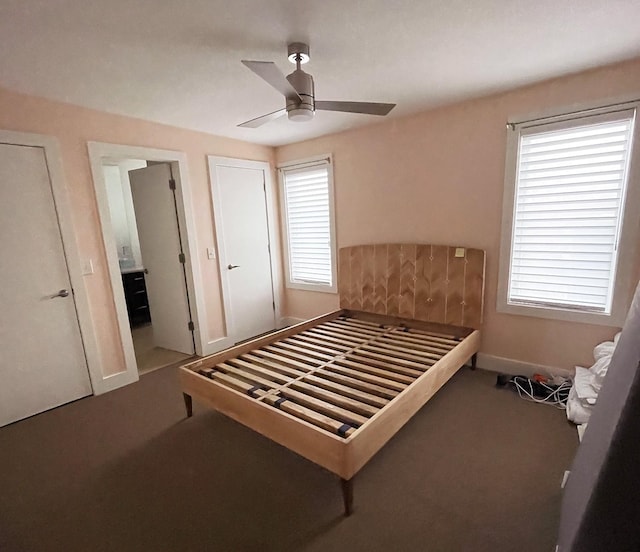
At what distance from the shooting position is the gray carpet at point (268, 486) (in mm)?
1499

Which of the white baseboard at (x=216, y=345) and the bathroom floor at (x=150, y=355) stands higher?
the white baseboard at (x=216, y=345)

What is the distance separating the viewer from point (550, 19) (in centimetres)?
166

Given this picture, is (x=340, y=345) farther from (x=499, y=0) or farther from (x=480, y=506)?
(x=499, y=0)

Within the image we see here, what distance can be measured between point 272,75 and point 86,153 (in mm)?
2043

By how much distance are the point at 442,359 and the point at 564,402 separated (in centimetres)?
101

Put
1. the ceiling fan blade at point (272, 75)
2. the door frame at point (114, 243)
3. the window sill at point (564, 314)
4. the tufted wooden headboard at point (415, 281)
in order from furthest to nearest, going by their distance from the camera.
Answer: the tufted wooden headboard at point (415, 281)
the door frame at point (114, 243)
the window sill at point (564, 314)
the ceiling fan blade at point (272, 75)

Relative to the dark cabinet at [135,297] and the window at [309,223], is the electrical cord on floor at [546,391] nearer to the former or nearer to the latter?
the window at [309,223]

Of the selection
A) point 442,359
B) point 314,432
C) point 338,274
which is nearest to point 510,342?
point 442,359

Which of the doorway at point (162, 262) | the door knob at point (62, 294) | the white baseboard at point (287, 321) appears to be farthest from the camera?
→ the white baseboard at point (287, 321)

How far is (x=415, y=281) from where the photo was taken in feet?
10.6

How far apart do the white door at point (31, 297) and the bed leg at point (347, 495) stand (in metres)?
2.54

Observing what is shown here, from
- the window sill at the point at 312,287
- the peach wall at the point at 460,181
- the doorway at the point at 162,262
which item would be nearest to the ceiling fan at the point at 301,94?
the peach wall at the point at 460,181

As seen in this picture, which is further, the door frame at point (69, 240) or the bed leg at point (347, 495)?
the door frame at point (69, 240)

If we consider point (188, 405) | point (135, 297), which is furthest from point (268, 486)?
point (135, 297)
